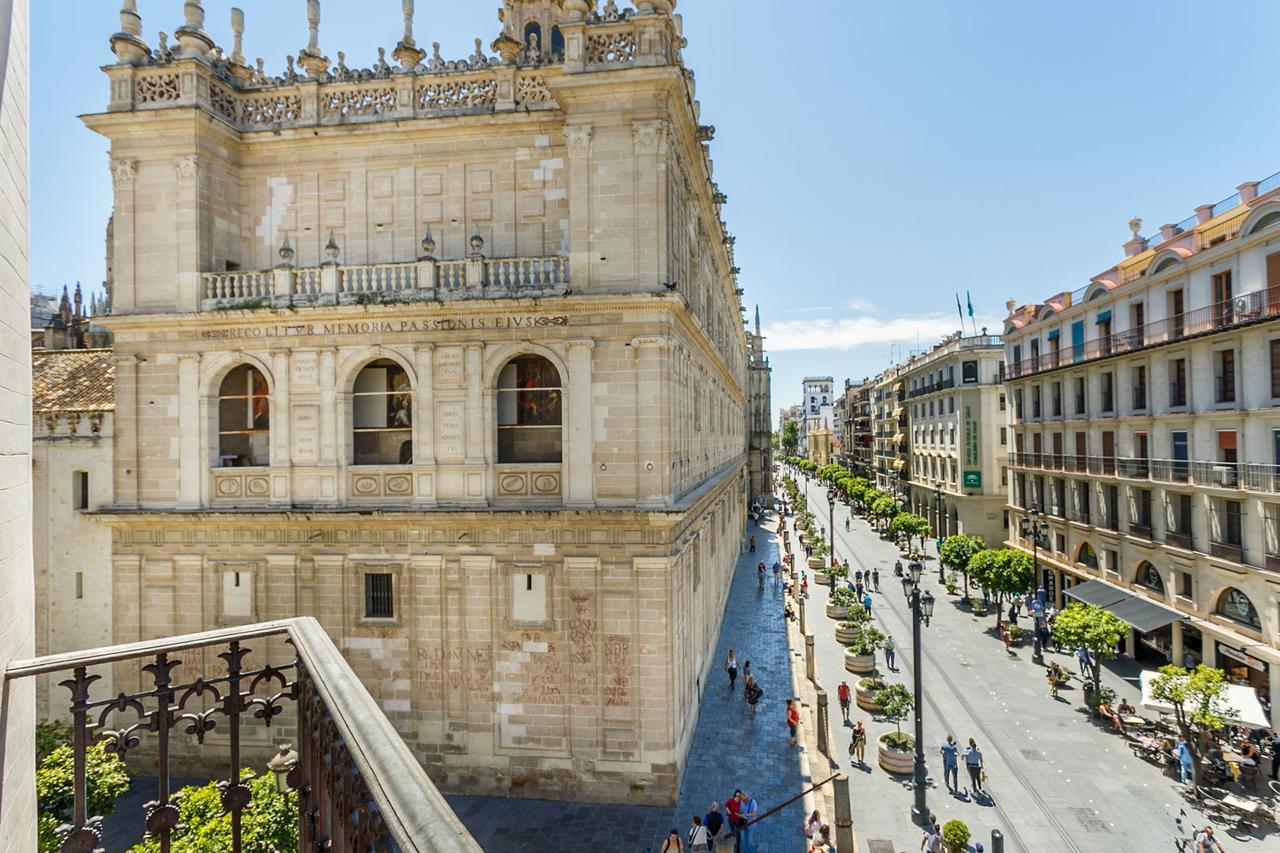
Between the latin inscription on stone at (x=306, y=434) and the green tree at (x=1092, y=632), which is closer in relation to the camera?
the latin inscription on stone at (x=306, y=434)

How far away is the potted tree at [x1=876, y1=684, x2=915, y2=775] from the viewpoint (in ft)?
58.5

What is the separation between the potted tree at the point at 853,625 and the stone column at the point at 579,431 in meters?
15.2

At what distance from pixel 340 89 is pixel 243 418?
908cm

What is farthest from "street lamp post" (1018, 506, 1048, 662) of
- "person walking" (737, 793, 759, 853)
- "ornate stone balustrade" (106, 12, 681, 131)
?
"ornate stone balustrade" (106, 12, 681, 131)

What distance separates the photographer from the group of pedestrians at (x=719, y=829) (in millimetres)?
13414

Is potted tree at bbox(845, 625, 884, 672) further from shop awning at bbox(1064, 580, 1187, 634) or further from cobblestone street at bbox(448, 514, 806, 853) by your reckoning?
shop awning at bbox(1064, 580, 1187, 634)

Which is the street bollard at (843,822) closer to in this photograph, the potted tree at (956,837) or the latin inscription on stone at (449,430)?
the potted tree at (956,837)

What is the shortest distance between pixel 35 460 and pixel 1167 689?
101 feet

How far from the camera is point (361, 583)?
16453 mm

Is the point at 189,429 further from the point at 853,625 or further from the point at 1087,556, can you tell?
the point at 1087,556

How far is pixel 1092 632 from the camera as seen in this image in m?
22.0

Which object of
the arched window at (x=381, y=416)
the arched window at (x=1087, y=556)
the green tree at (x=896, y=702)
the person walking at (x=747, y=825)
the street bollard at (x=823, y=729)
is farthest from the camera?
the arched window at (x=1087, y=556)

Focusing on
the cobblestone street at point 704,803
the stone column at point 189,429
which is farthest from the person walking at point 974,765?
the stone column at point 189,429

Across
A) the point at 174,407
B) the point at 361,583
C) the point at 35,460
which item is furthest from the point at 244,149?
the point at 361,583
